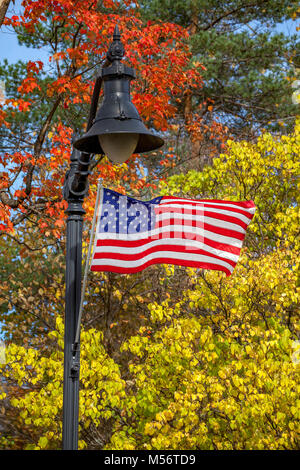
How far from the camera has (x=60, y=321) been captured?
10984 mm

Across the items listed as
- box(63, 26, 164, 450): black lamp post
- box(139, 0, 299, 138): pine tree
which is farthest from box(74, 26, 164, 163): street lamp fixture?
box(139, 0, 299, 138): pine tree

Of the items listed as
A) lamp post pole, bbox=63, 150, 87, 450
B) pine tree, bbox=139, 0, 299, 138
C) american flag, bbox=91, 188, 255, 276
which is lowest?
lamp post pole, bbox=63, 150, 87, 450

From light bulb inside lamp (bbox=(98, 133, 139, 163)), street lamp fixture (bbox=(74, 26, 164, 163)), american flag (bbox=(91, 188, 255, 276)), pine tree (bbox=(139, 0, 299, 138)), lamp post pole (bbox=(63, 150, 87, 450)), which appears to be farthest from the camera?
pine tree (bbox=(139, 0, 299, 138))

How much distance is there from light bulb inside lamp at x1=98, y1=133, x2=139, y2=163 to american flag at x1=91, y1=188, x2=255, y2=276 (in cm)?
101

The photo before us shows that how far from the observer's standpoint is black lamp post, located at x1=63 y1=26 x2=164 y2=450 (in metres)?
5.28

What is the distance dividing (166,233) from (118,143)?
5.75 feet

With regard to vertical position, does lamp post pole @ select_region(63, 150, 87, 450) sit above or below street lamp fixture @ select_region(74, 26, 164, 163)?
below

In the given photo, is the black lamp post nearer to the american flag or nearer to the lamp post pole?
the lamp post pole

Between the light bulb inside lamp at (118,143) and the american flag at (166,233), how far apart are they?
1.01 metres

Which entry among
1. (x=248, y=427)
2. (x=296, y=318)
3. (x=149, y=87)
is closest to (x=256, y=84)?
(x=149, y=87)

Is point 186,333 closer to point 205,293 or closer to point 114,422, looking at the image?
point 205,293

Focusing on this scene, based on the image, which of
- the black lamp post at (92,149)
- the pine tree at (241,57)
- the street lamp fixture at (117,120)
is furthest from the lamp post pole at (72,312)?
the pine tree at (241,57)

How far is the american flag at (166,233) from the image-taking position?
6.37 metres

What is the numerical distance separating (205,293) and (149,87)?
5656 mm
